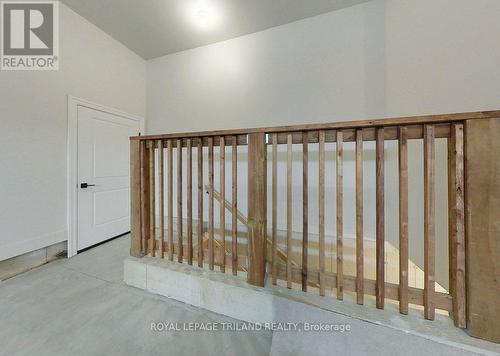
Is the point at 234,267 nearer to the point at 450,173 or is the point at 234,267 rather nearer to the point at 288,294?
the point at 288,294

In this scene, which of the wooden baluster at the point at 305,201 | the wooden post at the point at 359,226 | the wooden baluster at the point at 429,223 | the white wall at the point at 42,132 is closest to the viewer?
the wooden baluster at the point at 429,223

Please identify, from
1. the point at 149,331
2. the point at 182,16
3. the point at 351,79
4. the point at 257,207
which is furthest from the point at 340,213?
the point at 182,16

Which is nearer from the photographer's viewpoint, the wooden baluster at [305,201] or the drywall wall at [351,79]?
the wooden baluster at [305,201]

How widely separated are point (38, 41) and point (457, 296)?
4100 millimetres

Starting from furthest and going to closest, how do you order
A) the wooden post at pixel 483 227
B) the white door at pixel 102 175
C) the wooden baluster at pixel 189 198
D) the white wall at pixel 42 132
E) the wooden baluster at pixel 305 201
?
the white door at pixel 102 175 → the white wall at pixel 42 132 → the wooden baluster at pixel 189 198 → the wooden baluster at pixel 305 201 → the wooden post at pixel 483 227

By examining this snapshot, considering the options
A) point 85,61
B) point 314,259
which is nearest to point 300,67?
point 314,259

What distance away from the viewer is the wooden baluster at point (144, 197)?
6.20ft

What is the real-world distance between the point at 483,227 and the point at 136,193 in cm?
229

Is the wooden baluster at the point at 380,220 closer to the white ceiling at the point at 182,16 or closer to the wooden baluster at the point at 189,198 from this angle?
the wooden baluster at the point at 189,198

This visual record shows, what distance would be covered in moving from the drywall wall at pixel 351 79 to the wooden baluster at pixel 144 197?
1.42 m

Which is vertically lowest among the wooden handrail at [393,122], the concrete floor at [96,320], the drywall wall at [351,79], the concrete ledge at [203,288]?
the concrete floor at [96,320]

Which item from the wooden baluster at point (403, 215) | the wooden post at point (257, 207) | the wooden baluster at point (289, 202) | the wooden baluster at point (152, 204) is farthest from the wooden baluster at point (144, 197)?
the wooden baluster at point (403, 215)

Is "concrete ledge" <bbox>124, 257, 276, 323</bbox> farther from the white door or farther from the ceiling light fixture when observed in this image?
the ceiling light fixture

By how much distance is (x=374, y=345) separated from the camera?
1108 mm
